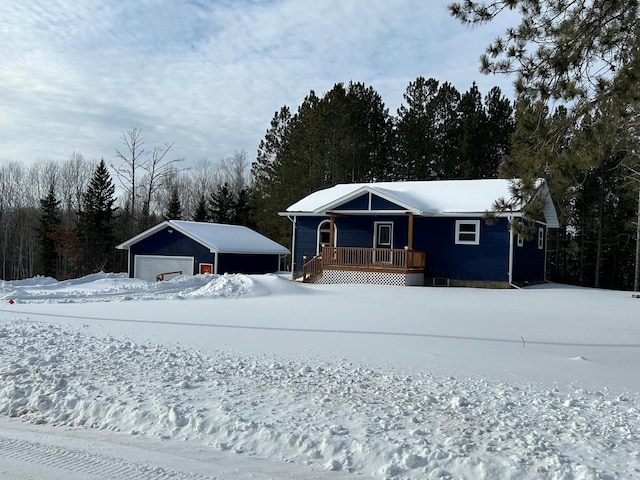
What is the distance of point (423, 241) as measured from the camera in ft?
78.5

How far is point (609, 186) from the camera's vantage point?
32594mm

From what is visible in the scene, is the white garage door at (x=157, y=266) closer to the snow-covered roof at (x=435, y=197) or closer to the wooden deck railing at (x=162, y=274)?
Answer: the wooden deck railing at (x=162, y=274)

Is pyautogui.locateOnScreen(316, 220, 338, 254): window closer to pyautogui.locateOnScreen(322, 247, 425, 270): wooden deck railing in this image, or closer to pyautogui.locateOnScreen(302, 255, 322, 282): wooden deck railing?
pyautogui.locateOnScreen(302, 255, 322, 282): wooden deck railing

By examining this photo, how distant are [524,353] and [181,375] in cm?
492

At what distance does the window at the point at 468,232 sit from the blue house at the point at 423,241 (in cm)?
4

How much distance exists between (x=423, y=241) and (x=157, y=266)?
14.1 metres

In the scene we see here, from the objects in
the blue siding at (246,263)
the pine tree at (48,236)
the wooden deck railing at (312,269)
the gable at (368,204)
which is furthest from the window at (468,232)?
the pine tree at (48,236)

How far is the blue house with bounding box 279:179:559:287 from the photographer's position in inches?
884

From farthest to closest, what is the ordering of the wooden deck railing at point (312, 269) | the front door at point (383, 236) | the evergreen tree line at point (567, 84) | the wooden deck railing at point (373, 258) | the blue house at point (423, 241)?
the front door at point (383, 236), the wooden deck railing at point (312, 269), the wooden deck railing at point (373, 258), the blue house at point (423, 241), the evergreen tree line at point (567, 84)

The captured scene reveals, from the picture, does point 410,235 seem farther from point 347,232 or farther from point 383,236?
point 347,232

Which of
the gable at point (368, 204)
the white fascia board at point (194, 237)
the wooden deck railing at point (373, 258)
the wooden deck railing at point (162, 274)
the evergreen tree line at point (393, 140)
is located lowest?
the wooden deck railing at point (162, 274)

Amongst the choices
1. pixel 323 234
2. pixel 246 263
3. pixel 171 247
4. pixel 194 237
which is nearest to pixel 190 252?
pixel 194 237

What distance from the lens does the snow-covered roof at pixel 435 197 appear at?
74.7 ft

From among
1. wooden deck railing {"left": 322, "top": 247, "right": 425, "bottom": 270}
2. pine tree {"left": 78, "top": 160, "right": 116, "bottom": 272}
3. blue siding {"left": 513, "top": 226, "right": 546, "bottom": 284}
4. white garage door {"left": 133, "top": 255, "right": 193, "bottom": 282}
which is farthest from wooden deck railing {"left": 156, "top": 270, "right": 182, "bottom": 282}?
pine tree {"left": 78, "top": 160, "right": 116, "bottom": 272}
